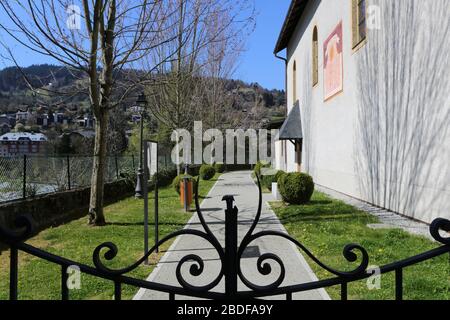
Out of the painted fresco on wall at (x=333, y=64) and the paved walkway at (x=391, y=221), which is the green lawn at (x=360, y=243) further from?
the painted fresco on wall at (x=333, y=64)

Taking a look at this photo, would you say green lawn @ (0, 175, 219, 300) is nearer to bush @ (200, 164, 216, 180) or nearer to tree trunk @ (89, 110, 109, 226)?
tree trunk @ (89, 110, 109, 226)

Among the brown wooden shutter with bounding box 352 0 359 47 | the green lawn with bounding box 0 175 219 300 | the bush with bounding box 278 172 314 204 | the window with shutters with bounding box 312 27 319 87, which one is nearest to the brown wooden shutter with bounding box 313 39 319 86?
the window with shutters with bounding box 312 27 319 87

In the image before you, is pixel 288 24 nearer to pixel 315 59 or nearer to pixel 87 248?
pixel 315 59

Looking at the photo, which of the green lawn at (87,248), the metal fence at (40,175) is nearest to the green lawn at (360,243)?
the green lawn at (87,248)

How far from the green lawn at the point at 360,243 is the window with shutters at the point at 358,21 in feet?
16.4

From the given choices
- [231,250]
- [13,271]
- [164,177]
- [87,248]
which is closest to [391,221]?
[87,248]

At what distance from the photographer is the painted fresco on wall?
14266 mm

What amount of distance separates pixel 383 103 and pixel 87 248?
7700 mm

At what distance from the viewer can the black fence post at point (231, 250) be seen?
1384mm

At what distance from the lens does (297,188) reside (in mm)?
11812

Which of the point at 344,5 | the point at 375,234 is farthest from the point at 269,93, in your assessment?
the point at 375,234
